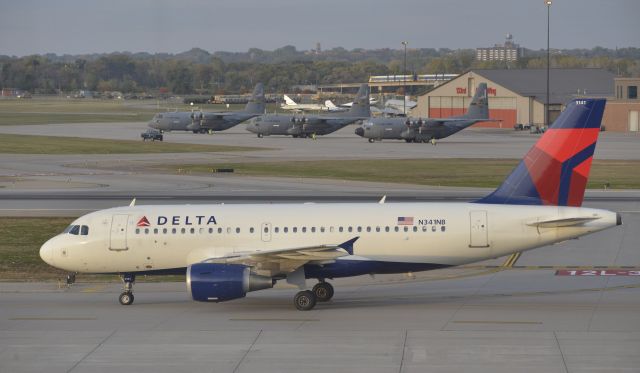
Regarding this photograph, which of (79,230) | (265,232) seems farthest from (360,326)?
(79,230)

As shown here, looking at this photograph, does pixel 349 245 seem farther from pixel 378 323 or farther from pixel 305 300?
pixel 378 323

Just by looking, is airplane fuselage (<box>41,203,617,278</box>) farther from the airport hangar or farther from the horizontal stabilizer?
the airport hangar

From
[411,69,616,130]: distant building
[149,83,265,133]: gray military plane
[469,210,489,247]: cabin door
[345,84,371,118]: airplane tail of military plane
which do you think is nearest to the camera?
[469,210,489,247]: cabin door

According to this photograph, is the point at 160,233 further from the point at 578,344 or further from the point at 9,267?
the point at 578,344

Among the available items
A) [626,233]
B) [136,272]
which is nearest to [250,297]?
[136,272]

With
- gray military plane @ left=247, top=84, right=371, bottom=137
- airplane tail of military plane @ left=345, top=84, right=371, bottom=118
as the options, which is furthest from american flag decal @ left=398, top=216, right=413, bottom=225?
airplane tail of military plane @ left=345, top=84, right=371, bottom=118

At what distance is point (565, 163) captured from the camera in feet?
112

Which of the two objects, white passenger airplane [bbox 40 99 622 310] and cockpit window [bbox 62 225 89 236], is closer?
white passenger airplane [bbox 40 99 622 310]

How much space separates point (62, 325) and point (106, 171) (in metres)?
56.6

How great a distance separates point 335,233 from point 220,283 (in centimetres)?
413

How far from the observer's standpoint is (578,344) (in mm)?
28047

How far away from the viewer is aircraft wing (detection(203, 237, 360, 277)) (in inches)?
1284

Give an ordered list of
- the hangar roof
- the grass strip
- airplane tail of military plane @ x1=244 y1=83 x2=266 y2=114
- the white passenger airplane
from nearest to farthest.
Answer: the white passenger airplane < the grass strip < airplane tail of military plane @ x1=244 y1=83 x2=266 y2=114 < the hangar roof

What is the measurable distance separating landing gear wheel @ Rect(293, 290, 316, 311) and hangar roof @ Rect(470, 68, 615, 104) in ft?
459
